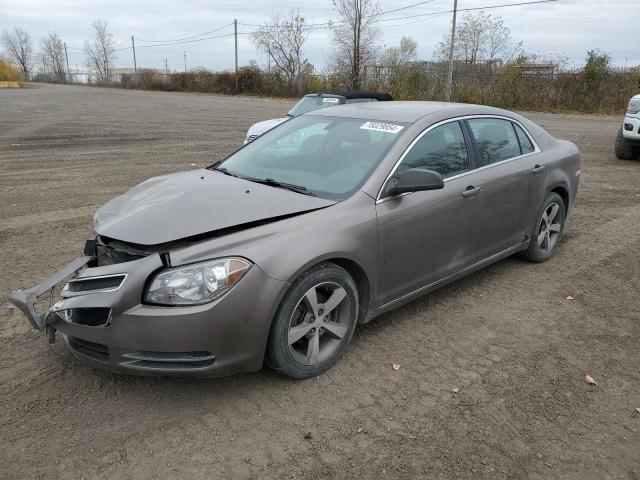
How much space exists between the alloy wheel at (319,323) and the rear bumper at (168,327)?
10.3 inches

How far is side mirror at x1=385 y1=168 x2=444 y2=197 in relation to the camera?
Result: 3457 millimetres

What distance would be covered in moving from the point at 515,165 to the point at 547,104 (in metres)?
27.0

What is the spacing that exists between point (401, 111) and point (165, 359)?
2577mm

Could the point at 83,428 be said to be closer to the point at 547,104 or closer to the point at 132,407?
the point at 132,407

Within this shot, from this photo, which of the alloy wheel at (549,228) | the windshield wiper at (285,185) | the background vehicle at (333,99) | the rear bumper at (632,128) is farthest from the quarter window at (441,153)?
the rear bumper at (632,128)

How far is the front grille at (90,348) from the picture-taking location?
286cm

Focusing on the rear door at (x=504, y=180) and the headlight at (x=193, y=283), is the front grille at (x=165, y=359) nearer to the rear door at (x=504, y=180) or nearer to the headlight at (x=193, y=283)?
the headlight at (x=193, y=283)

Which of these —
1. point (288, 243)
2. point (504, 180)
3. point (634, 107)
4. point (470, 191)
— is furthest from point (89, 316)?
point (634, 107)

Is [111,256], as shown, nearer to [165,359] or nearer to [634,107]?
[165,359]

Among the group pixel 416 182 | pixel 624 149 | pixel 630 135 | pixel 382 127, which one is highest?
pixel 382 127

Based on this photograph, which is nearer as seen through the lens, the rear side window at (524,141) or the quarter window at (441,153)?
the quarter window at (441,153)

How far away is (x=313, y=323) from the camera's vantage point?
126 inches

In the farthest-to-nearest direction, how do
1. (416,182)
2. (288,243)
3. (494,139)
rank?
(494,139)
(416,182)
(288,243)

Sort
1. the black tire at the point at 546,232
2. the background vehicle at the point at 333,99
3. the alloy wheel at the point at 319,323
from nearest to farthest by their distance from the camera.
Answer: the alloy wheel at the point at 319,323 → the black tire at the point at 546,232 → the background vehicle at the point at 333,99
